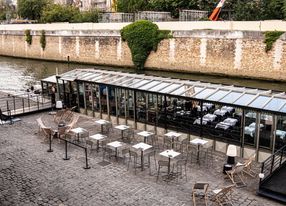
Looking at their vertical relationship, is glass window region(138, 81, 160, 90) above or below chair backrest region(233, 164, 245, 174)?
above

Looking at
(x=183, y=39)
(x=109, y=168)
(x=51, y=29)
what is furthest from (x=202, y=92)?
(x=51, y=29)

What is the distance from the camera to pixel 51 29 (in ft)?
160

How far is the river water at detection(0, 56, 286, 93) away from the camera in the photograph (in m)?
29.8

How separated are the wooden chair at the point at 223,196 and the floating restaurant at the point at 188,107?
122 inches

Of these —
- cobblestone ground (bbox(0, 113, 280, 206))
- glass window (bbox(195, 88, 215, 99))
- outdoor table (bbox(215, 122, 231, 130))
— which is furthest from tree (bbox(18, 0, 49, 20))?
outdoor table (bbox(215, 122, 231, 130))

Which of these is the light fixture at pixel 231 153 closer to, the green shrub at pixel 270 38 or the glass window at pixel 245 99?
the glass window at pixel 245 99

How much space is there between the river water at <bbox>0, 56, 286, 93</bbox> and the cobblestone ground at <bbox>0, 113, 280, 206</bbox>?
16.7m

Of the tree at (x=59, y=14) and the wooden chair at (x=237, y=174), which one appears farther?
the tree at (x=59, y=14)

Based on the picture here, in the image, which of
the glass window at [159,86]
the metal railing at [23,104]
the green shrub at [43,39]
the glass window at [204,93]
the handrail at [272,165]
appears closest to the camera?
the handrail at [272,165]

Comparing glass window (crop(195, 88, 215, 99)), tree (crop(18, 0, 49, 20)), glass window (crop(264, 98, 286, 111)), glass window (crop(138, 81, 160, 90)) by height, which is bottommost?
glass window (crop(264, 98, 286, 111))

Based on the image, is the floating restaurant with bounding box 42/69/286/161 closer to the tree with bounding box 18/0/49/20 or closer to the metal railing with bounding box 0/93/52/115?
the metal railing with bounding box 0/93/52/115

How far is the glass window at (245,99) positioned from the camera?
1282 cm

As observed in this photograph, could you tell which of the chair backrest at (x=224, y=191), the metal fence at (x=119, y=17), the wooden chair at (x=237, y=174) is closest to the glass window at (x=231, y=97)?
the wooden chair at (x=237, y=174)

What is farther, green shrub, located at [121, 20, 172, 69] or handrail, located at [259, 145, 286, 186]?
green shrub, located at [121, 20, 172, 69]
